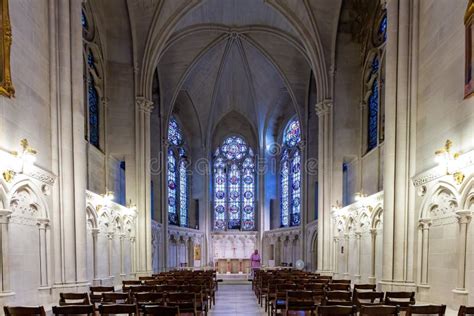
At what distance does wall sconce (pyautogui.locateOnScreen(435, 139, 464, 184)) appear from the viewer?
8567mm

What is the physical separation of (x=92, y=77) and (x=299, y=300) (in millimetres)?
14488

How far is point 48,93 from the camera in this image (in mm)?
10578

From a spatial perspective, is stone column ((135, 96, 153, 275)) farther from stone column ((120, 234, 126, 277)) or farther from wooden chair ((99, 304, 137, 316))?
wooden chair ((99, 304, 137, 316))

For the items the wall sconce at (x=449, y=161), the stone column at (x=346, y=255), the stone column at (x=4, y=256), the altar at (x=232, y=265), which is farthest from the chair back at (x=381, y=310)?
the altar at (x=232, y=265)

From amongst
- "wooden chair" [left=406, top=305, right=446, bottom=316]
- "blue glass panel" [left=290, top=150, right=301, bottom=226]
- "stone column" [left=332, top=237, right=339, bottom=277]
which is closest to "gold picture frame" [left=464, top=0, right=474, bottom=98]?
"wooden chair" [left=406, top=305, right=446, bottom=316]

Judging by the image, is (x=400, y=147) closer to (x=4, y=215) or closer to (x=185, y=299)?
(x=185, y=299)

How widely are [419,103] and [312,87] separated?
18.6 m

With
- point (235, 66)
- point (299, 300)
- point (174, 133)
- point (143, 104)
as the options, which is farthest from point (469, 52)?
point (174, 133)

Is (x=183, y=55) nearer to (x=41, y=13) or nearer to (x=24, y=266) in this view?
(x=41, y=13)

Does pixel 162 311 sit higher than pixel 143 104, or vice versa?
pixel 143 104

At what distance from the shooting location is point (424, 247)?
10453mm

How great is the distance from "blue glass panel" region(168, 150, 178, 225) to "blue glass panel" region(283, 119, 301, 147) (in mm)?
9832

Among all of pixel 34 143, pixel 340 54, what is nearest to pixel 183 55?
pixel 340 54

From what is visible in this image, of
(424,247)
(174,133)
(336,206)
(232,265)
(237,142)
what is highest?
(174,133)
